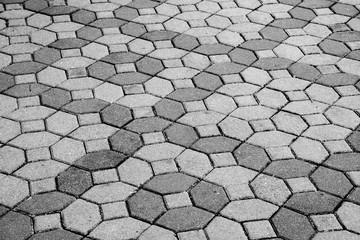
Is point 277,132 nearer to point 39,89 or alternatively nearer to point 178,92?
point 178,92

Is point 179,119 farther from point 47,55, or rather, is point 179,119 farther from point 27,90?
point 47,55

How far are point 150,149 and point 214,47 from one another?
6.12 ft

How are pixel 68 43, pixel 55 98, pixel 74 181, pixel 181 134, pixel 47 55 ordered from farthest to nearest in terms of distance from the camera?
pixel 68 43
pixel 47 55
pixel 55 98
pixel 181 134
pixel 74 181

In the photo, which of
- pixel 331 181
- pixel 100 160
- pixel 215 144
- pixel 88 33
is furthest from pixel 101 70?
pixel 331 181

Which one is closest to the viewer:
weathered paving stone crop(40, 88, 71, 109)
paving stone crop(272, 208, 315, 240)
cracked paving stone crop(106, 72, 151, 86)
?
paving stone crop(272, 208, 315, 240)

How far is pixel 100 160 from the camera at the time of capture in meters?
4.78

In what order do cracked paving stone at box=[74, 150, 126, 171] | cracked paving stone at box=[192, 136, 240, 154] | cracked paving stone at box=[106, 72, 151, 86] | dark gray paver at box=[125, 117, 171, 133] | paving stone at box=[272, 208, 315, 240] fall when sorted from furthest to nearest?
cracked paving stone at box=[106, 72, 151, 86] → dark gray paver at box=[125, 117, 171, 133] → cracked paving stone at box=[192, 136, 240, 154] → cracked paving stone at box=[74, 150, 126, 171] → paving stone at box=[272, 208, 315, 240]

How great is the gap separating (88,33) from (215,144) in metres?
2.44

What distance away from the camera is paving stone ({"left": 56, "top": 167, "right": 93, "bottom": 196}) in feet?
14.7

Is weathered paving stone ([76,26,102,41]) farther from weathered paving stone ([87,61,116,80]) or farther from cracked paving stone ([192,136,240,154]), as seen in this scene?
cracked paving stone ([192,136,240,154])

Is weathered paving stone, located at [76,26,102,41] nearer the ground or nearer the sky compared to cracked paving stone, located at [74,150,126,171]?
nearer the ground

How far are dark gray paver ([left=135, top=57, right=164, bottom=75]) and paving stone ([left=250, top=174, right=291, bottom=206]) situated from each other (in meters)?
1.84

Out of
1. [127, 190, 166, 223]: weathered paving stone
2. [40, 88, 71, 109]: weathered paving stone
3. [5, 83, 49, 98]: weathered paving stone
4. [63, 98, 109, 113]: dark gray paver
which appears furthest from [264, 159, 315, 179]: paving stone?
[5, 83, 49, 98]: weathered paving stone

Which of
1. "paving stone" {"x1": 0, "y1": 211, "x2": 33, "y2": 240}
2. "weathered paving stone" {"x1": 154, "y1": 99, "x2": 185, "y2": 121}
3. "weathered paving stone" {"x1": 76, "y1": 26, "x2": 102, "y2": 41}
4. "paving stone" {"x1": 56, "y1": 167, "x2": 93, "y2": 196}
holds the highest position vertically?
"weathered paving stone" {"x1": 154, "y1": 99, "x2": 185, "y2": 121}
